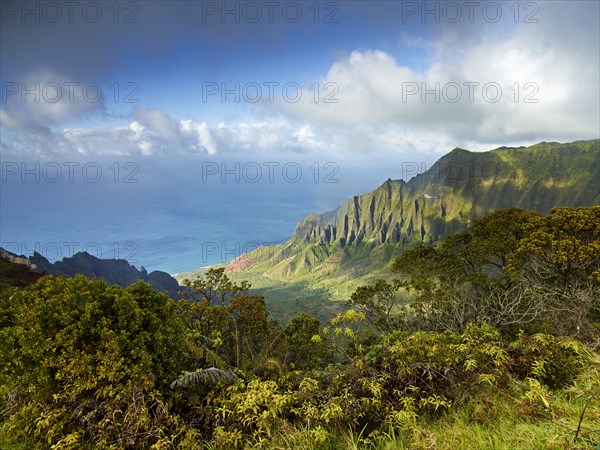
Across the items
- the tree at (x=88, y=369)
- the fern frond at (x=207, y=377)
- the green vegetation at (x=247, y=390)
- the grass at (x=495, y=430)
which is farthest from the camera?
the fern frond at (x=207, y=377)

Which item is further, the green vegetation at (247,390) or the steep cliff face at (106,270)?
the steep cliff face at (106,270)

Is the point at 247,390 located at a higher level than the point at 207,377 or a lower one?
lower

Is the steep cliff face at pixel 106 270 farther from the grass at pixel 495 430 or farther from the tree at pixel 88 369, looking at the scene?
the grass at pixel 495 430

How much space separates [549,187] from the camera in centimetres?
17650

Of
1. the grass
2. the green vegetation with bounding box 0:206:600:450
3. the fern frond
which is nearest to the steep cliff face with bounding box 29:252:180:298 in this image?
the green vegetation with bounding box 0:206:600:450

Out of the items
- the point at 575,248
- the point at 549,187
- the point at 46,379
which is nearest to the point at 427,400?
the point at 46,379

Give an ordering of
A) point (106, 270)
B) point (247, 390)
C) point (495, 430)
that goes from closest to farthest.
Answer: point (495, 430) → point (247, 390) → point (106, 270)

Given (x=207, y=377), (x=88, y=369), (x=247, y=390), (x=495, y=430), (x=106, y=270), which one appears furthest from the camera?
(x=106, y=270)

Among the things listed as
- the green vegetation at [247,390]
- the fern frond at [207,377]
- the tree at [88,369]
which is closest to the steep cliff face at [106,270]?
the tree at [88,369]

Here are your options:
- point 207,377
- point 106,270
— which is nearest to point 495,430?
point 207,377

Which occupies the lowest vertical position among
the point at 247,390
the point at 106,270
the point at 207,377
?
the point at 106,270

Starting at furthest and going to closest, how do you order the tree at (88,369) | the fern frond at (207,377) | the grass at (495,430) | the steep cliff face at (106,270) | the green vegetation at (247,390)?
1. the steep cliff face at (106,270)
2. the fern frond at (207,377)
3. the tree at (88,369)
4. the green vegetation at (247,390)
5. the grass at (495,430)

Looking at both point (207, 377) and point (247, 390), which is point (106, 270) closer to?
point (207, 377)

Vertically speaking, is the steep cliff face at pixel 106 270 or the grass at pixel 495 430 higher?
the grass at pixel 495 430
